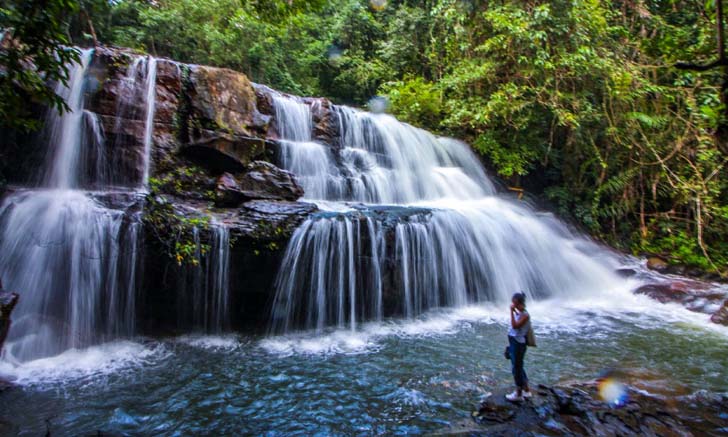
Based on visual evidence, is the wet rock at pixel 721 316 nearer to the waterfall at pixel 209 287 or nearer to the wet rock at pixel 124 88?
the waterfall at pixel 209 287

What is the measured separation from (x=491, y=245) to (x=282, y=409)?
6162 millimetres

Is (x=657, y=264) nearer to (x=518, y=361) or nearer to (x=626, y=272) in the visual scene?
(x=626, y=272)

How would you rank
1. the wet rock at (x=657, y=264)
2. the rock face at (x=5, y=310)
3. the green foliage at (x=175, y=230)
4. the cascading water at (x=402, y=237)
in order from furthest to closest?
the wet rock at (x=657, y=264) → the cascading water at (x=402, y=237) → the green foliage at (x=175, y=230) → the rock face at (x=5, y=310)

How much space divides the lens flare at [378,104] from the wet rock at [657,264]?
9572 millimetres

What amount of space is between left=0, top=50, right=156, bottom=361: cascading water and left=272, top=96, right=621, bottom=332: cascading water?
7.75 feet

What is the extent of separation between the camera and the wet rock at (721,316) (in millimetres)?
7298

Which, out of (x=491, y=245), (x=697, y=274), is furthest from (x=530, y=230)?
(x=697, y=274)

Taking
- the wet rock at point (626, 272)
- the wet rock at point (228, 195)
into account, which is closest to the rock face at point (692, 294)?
the wet rock at point (626, 272)

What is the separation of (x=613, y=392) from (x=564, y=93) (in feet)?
32.4

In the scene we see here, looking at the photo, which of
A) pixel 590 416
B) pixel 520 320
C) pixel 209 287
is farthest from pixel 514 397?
pixel 209 287

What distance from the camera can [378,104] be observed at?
15992 millimetres

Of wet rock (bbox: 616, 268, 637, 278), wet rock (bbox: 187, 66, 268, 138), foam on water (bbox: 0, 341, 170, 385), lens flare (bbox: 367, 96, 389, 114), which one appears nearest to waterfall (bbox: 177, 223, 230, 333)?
foam on water (bbox: 0, 341, 170, 385)

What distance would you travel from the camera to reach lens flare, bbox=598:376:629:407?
396 cm

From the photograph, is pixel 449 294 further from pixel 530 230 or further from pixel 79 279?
pixel 79 279
